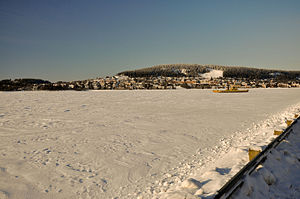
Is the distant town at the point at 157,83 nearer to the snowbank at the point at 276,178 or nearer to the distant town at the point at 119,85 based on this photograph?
the distant town at the point at 119,85

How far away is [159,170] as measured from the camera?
4672 mm

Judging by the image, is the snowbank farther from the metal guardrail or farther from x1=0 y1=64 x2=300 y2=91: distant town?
x1=0 y1=64 x2=300 y2=91: distant town

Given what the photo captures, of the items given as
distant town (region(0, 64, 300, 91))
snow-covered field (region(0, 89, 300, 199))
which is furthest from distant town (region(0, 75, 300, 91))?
snow-covered field (region(0, 89, 300, 199))

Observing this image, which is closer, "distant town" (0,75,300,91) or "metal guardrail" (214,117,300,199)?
"metal guardrail" (214,117,300,199)

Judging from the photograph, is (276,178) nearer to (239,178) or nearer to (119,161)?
(239,178)

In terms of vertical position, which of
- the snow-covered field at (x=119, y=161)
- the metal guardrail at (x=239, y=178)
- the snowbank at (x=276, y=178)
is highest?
the metal guardrail at (x=239, y=178)

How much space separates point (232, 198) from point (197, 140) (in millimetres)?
4203

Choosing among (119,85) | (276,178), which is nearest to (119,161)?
(276,178)

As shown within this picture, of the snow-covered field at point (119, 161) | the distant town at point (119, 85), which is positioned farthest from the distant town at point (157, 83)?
the snow-covered field at point (119, 161)

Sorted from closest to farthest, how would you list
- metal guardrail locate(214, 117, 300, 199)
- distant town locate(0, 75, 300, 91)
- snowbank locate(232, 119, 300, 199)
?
metal guardrail locate(214, 117, 300, 199) < snowbank locate(232, 119, 300, 199) < distant town locate(0, 75, 300, 91)

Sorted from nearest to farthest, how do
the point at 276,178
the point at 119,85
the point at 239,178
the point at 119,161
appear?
1. the point at 239,178
2. the point at 276,178
3. the point at 119,161
4. the point at 119,85

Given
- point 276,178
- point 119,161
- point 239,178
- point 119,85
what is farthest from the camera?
point 119,85

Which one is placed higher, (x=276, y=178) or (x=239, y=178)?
(x=239, y=178)

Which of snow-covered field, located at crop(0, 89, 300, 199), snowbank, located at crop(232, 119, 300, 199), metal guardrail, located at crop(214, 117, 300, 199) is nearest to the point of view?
metal guardrail, located at crop(214, 117, 300, 199)
